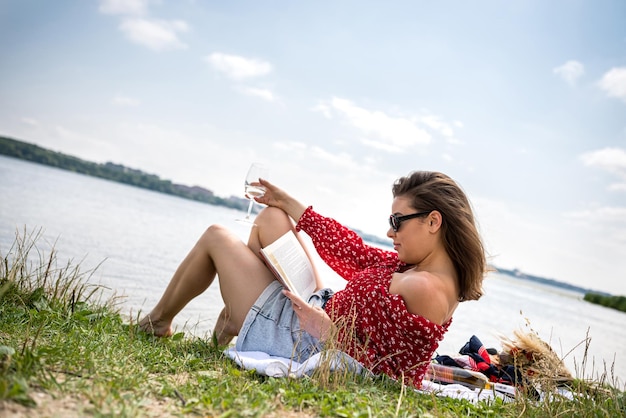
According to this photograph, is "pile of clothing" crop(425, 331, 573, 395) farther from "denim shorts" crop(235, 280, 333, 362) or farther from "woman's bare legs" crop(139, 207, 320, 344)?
"woman's bare legs" crop(139, 207, 320, 344)

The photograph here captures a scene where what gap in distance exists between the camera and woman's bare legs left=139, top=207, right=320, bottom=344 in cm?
367

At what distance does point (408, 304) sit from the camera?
304 cm

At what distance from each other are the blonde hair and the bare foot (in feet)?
7.00

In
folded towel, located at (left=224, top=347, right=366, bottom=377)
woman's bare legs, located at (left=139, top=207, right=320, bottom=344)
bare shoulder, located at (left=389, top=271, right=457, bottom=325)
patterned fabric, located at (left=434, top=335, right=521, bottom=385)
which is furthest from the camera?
patterned fabric, located at (left=434, top=335, right=521, bottom=385)

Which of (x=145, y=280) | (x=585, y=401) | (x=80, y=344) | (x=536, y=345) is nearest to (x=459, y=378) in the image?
(x=536, y=345)

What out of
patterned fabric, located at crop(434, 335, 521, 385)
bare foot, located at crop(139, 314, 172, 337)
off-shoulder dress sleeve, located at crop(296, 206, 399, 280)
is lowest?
bare foot, located at crop(139, 314, 172, 337)

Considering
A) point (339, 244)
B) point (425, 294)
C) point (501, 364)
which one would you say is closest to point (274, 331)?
point (339, 244)

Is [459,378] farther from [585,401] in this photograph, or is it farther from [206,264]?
[206,264]

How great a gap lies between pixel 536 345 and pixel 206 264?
9.57 feet

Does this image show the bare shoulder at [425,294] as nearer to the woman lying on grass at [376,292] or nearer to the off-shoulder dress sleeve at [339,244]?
the woman lying on grass at [376,292]

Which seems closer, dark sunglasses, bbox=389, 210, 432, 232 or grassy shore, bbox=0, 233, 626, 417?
grassy shore, bbox=0, 233, 626, 417

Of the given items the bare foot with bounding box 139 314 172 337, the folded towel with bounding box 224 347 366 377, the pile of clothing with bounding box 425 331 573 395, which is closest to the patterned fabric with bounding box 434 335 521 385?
the pile of clothing with bounding box 425 331 573 395

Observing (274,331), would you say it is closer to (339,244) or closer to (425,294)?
(339,244)

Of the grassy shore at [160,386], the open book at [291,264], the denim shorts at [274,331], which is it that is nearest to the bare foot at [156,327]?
the grassy shore at [160,386]
